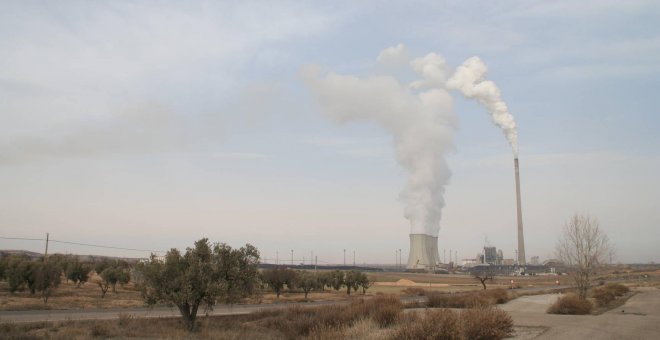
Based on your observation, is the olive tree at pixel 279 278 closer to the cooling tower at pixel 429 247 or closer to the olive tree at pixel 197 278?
the cooling tower at pixel 429 247


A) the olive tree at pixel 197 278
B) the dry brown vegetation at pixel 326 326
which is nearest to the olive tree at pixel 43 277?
the dry brown vegetation at pixel 326 326

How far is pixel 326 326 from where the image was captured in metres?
20.6

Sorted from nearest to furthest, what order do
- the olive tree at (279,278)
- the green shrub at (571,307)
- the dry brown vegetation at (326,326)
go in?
1. the dry brown vegetation at (326,326)
2. the green shrub at (571,307)
3. the olive tree at (279,278)

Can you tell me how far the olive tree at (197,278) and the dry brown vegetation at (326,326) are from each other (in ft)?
4.33

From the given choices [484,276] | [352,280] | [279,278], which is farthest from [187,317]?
[484,276]

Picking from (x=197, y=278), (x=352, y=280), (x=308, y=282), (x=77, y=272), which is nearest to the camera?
(x=197, y=278)

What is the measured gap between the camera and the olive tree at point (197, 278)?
24.2m

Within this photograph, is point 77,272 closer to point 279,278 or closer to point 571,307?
point 279,278

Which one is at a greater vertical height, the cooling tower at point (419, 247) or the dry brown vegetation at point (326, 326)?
the cooling tower at point (419, 247)

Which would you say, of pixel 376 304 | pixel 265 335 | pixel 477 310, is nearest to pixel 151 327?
pixel 265 335

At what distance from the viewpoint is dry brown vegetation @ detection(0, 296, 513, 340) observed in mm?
15000

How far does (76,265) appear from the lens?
63094 millimetres

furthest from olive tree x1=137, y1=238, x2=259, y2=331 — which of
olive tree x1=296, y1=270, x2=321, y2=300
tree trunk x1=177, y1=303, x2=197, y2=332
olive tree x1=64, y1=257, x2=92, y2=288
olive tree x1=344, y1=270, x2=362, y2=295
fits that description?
olive tree x1=344, y1=270, x2=362, y2=295

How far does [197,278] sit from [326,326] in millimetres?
7209
